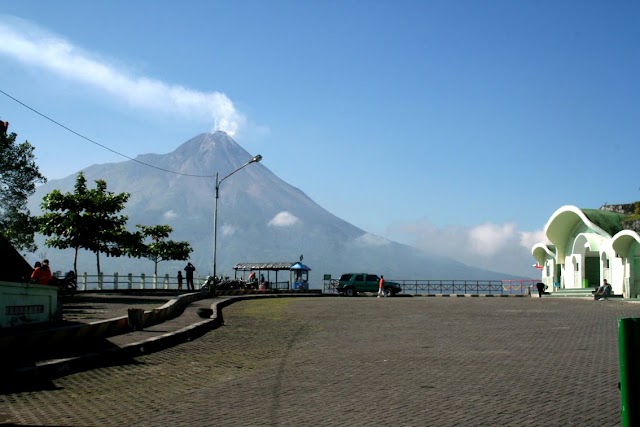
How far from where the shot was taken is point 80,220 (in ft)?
141

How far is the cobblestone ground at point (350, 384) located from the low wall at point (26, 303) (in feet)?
11.1

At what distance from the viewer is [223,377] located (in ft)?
36.1

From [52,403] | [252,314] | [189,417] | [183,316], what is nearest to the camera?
[189,417]

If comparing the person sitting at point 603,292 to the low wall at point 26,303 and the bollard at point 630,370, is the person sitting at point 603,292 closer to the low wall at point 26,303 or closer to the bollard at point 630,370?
the low wall at point 26,303

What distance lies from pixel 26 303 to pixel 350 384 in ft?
28.2

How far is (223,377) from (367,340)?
19.0ft

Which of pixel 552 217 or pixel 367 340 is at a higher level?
pixel 552 217

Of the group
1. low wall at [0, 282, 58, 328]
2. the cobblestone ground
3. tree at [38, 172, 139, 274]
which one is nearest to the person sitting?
the cobblestone ground

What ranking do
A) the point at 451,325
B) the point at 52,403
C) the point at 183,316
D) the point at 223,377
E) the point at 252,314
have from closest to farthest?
the point at 52,403
the point at 223,377
the point at 451,325
the point at 183,316
the point at 252,314

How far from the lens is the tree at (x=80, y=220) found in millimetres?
43156

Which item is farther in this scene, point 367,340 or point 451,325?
point 451,325

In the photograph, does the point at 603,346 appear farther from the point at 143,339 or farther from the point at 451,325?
the point at 143,339

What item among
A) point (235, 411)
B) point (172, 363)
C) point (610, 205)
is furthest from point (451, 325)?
point (610, 205)

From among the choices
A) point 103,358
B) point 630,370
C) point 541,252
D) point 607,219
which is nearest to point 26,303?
point 103,358
